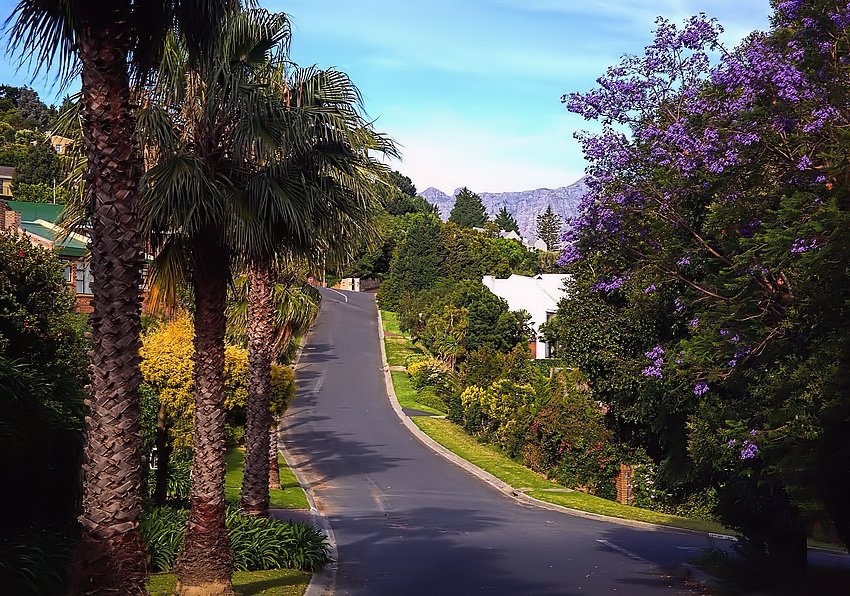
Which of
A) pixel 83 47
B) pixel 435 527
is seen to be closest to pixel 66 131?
pixel 83 47

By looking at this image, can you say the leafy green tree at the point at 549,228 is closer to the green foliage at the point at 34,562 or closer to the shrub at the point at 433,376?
the shrub at the point at 433,376

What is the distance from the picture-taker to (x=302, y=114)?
44.4 ft

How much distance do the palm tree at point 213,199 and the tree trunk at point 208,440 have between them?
0.04 feet

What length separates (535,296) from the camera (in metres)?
71.1

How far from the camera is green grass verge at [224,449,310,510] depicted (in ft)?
89.9

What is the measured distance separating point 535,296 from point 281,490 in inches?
1679

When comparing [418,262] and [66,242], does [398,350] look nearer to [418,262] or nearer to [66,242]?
[418,262]

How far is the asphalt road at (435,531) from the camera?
16.7 metres

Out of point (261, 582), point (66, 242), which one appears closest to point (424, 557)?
point (261, 582)

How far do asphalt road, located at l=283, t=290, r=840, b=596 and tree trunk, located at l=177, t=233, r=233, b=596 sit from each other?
338 centimetres

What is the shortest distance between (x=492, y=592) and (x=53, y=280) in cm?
870

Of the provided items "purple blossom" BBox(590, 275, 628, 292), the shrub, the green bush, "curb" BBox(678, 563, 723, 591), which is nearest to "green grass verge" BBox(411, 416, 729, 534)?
the shrub

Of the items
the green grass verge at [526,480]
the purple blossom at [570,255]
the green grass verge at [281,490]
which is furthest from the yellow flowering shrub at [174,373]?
the green grass verge at [526,480]

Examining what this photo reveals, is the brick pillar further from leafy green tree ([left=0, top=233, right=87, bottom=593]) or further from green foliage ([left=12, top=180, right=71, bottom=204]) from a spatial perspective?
green foliage ([left=12, top=180, right=71, bottom=204])
